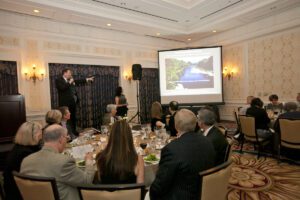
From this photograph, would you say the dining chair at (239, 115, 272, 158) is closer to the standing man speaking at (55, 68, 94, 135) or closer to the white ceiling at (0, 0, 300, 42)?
Answer: the white ceiling at (0, 0, 300, 42)

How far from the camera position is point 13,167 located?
2137mm

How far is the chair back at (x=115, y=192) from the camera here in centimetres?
140

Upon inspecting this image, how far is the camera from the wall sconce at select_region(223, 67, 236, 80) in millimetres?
9078

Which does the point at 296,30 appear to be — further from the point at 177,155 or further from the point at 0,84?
the point at 0,84

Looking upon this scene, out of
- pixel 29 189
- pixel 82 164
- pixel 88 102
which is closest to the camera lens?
pixel 29 189

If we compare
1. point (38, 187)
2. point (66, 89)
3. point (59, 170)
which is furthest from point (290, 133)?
point (66, 89)

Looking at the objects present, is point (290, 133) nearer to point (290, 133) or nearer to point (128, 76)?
point (290, 133)

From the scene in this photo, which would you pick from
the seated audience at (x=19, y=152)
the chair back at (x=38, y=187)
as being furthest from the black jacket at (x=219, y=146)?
the seated audience at (x=19, y=152)

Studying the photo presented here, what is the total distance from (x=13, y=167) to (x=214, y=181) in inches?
75.1

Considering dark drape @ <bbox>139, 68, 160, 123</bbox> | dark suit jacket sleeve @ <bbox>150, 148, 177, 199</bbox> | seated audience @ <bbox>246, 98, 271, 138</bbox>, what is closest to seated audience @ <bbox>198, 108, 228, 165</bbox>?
dark suit jacket sleeve @ <bbox>150, 148, 177, 199</bbox>

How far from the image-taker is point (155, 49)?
962 centimetres

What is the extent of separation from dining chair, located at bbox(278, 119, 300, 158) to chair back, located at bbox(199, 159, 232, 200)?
2764mm

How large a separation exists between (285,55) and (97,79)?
663cm

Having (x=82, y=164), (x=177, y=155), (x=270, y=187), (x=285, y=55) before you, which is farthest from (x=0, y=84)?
(x=285, y=55)
